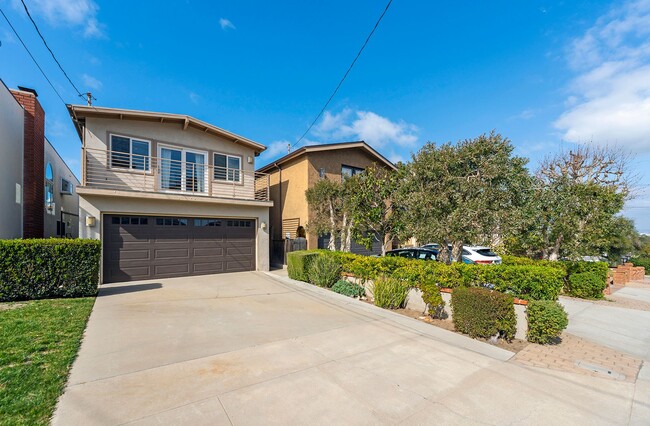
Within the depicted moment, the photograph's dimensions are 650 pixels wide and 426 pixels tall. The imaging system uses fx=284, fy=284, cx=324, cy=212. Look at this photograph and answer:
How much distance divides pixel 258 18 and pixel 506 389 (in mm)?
13462

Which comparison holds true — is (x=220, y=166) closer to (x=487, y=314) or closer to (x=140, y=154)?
(x=140, y=154)

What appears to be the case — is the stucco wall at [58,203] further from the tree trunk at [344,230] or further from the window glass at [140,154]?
the tree trunk at [344,230]

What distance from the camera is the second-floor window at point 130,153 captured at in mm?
11383

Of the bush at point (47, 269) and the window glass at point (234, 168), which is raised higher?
the window glass at point (234, 168)

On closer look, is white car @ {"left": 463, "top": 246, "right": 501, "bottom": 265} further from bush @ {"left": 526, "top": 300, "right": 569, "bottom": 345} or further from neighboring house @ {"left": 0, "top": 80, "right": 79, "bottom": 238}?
neighboring house @ {"left": 0, "top": 80, "right": 79, "bottom": 238}

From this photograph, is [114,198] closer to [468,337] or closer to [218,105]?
[218,105]

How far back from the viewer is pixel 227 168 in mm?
13641

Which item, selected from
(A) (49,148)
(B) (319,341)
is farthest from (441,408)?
(A) (49,148)

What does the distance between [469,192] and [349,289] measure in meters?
4.63

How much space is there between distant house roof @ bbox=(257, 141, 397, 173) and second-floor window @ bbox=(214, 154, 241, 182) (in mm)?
3287

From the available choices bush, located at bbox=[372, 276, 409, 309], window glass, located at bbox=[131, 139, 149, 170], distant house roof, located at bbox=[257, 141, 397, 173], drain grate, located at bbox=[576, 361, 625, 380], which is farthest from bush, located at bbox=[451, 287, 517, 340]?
window glass, located at bbox=[131, 139, 149, 170]

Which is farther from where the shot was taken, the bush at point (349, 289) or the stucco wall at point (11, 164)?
the stucco wall at point (11, 164)

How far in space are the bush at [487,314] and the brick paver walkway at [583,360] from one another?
487 millimetres

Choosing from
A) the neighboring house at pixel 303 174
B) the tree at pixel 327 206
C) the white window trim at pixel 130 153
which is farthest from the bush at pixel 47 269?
the neighboring house at pixel 303 174
